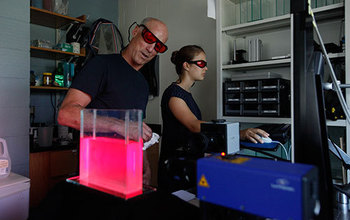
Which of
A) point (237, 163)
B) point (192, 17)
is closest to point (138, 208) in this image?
point (237, 163)

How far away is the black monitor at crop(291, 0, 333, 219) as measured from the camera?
24.0 inches

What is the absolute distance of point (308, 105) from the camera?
2.16 feet

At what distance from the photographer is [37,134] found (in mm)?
2393

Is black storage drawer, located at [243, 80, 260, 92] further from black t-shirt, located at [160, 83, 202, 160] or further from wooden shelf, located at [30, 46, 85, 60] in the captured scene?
wooden shelf, located at [30, 46, 85, 60]

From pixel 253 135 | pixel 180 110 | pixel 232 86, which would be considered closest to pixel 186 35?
pixel 232 86

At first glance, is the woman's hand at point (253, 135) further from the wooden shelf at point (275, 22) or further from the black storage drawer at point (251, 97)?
the wooden shelf at point (275, 22)

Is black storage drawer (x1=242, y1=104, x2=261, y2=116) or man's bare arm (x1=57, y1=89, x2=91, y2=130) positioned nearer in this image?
man's bare arm (x1=57, y1=89, x2=91, y2=130)

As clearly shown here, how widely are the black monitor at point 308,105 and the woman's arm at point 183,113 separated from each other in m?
0.77

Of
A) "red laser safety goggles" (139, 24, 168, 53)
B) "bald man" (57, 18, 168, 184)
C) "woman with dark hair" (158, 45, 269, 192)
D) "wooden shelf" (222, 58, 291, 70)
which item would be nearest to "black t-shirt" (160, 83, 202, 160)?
"woman with dark hair" (158, 45, 269, 192)

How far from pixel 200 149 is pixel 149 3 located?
2729 mm

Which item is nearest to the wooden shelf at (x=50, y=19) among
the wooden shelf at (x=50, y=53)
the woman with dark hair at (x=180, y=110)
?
the wooden shelf at (x=50, y=53)

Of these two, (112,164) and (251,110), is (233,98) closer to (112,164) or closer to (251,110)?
(251,110)

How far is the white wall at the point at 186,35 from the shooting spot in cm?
255

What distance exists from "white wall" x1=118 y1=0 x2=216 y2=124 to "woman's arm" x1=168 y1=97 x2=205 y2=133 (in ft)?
3.70
